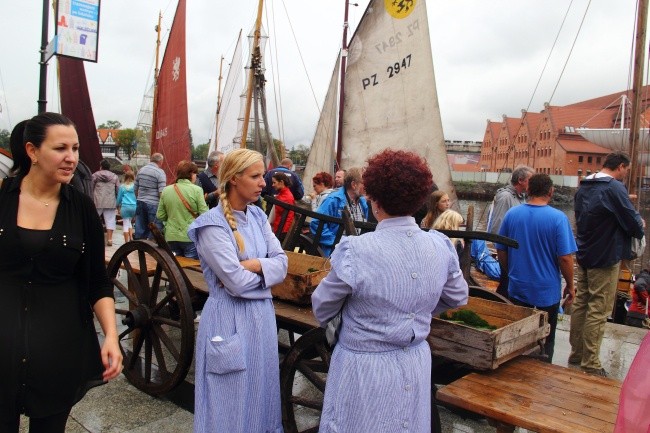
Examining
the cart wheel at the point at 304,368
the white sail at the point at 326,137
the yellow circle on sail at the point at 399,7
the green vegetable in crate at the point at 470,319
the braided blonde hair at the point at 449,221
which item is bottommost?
the cart wheel at the point at 304,368

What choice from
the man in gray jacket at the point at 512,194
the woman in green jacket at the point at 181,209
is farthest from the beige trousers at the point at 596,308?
the woman in green jacket at the point at 181,209

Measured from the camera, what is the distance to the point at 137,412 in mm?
3658

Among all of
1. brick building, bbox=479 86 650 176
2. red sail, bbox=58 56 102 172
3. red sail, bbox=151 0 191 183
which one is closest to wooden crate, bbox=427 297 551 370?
red sail, bbox=58 56 102 172

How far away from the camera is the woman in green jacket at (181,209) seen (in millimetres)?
6184

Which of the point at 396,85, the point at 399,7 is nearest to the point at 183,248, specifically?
the point at 396,85

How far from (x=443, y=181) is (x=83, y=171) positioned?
385 inches

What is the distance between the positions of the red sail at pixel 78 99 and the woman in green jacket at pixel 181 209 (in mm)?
10393

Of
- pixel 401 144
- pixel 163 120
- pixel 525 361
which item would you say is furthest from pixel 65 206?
pixel 163 120

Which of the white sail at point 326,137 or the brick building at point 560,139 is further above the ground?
the brick building at point 560,139

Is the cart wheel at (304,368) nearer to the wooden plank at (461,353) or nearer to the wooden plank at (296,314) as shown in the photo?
the wooden plank at (296,314)

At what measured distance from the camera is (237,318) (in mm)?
2711

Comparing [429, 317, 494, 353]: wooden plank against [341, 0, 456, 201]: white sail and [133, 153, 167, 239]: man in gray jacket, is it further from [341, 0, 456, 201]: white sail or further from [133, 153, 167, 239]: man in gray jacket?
[341, 0, 456, 201]: white sail

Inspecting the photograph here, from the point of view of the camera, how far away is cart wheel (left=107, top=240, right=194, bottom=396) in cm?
355

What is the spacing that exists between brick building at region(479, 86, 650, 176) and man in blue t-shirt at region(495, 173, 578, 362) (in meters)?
61.6
